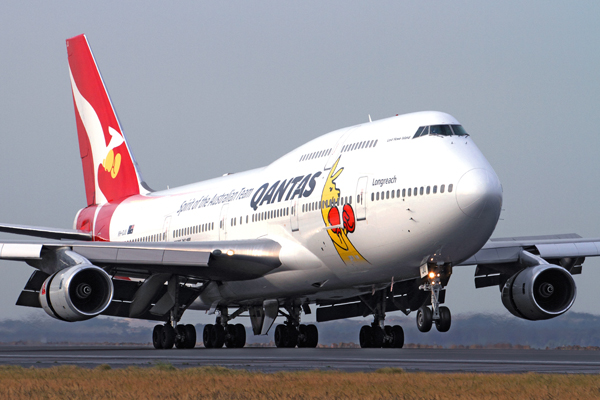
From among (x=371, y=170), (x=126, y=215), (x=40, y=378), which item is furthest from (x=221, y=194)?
(x=40, y=378)

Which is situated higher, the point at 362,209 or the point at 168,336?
the point at 362,209

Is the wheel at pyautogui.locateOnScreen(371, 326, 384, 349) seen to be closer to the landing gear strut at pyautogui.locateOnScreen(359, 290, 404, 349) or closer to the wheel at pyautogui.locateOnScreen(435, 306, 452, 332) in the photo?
the landing gear strut at pyautogui.locateOnScreen(359, 290, 404, 349)

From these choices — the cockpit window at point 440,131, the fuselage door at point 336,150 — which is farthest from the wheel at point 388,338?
the cockpit window at point 440,131

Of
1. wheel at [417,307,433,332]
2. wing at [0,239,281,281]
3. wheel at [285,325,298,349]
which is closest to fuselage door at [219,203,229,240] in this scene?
wing at [0,239,281,281]

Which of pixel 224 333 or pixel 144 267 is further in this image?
pixel 224 333

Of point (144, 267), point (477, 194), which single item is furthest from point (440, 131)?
point (144, 267)

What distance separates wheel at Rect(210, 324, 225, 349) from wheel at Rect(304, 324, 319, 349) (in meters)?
2.57

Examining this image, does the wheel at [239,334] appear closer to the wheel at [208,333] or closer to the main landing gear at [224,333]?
the main landing gear at [224,333]

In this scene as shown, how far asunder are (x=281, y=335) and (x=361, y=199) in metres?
8.07

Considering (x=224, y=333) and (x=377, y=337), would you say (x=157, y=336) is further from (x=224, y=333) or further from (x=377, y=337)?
(x=377, y=337)

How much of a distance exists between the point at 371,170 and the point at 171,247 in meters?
6.29

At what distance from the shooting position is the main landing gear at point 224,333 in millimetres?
27438

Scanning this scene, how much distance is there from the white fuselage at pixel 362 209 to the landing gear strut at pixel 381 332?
5.99 feet

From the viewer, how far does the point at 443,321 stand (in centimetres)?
1844
